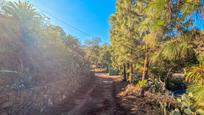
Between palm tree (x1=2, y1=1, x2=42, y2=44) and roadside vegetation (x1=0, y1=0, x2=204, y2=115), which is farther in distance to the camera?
palm tree (x1=2, y1=1, x2=42, y2=44)

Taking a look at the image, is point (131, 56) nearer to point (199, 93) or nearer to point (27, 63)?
point (27, 63)

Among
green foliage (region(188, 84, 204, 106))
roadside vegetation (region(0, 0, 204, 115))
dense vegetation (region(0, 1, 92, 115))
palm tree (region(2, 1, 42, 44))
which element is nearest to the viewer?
green foliage (region(188, 84, 204, 106))

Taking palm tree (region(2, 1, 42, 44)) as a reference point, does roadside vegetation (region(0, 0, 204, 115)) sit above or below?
below

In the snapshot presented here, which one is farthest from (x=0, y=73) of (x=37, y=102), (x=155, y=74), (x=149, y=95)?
(x=155, y=74)

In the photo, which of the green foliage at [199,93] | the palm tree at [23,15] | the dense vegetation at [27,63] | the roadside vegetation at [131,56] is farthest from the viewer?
the palm tree at [23,15]

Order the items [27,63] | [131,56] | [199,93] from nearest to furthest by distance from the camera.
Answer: [199,93], [27,63], [131,56]

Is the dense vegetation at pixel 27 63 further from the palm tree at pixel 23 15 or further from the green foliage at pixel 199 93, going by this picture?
the green foliage at pixel 199 93

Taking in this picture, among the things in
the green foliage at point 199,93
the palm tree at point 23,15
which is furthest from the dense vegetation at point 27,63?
the green foliage at point 199,93

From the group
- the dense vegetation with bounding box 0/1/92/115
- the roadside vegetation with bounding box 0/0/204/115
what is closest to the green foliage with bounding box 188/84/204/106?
the roadside vegetation with bounding box 0/0/204/115

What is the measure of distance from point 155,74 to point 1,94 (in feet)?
39.3

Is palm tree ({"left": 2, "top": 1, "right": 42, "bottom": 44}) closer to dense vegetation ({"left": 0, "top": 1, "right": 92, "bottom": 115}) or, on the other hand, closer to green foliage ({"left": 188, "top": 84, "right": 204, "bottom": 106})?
dense vegetation ({"left": 0, "top": 1, "right": 92, "bottom": 115})

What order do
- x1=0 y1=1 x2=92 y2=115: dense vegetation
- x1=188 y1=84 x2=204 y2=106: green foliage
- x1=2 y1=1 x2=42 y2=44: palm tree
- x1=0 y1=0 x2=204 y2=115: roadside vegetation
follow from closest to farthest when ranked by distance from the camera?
Answer: x1=188 y1=84 x2=204 y2=106: green foliage < x1=0 y1=0 x2=204 y2=115: roadside vegetation < x1=0 y1=1 x2=92 y2=115: dense vegetation < x1=2 y1=1 x2=42 y2=44: palm tree

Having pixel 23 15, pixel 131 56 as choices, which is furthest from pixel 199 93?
pixel 131 56

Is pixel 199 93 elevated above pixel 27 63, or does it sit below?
below
